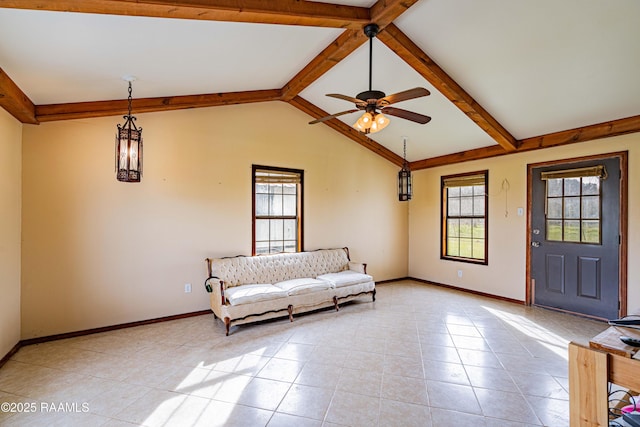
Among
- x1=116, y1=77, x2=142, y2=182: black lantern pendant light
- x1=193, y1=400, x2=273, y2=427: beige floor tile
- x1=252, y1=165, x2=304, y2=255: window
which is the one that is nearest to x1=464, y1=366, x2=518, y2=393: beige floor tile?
x1=193, y1=400, x2=273, y2=427: beige floor tile

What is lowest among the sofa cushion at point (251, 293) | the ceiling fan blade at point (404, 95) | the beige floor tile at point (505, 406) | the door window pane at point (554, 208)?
the beige floor tile at point (505, 406)

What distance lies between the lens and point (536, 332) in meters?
3.62

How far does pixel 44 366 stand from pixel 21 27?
284 cm

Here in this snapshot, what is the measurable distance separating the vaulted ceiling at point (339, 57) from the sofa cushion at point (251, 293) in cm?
247

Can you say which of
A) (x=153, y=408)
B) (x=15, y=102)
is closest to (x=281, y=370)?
(x=153, y=408)

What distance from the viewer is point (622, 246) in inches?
148

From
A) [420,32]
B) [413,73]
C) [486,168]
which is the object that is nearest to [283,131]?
[413,73]

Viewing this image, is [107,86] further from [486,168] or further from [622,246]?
[622,246]

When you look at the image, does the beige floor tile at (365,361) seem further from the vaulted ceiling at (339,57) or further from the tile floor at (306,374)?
the vaulted ceiling at (339,57)

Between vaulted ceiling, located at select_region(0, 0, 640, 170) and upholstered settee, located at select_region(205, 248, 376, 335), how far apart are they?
2.31 meters

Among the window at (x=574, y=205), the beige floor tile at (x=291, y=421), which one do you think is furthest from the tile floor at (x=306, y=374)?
the window at (x=574, y=205)

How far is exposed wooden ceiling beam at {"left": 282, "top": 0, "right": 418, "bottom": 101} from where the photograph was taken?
2.57 metres

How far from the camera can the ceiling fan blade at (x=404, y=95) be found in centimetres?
244

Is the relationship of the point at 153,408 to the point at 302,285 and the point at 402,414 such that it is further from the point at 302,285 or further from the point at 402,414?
the point at 302,285
